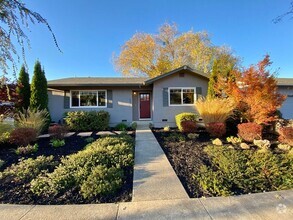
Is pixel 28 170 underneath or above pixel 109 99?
underneath

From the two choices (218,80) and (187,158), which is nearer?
(187,158)

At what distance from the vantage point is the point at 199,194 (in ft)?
12.1

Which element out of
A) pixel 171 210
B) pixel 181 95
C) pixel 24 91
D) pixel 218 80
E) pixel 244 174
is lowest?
pixel 171 210

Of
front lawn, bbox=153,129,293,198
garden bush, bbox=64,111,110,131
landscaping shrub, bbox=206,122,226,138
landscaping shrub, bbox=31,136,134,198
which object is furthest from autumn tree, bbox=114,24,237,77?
landscaping shrub, bbox=31,136,134,198

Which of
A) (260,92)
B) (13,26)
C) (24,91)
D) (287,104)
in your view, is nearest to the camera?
(13,26)

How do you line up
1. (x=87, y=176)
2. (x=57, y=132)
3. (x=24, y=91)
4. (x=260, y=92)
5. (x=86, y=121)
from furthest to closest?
(x=24, y=91)
(x=86, y=121)
(x=260, y=92)
(x=57, y=132)
(x=87, y=176)

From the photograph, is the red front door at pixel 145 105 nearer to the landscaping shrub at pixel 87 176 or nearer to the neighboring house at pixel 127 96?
the neighboring house at pixel 127 96

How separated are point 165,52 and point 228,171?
77.5ft

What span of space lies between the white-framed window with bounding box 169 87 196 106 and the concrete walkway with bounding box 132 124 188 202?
645cm

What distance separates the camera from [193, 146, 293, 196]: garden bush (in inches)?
154

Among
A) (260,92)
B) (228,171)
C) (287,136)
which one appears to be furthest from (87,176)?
(260,92)

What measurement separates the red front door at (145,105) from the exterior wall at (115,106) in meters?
1.35

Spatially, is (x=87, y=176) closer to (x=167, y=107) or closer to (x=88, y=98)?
(x=167, y=107)

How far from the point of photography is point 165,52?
26312 millimetres
